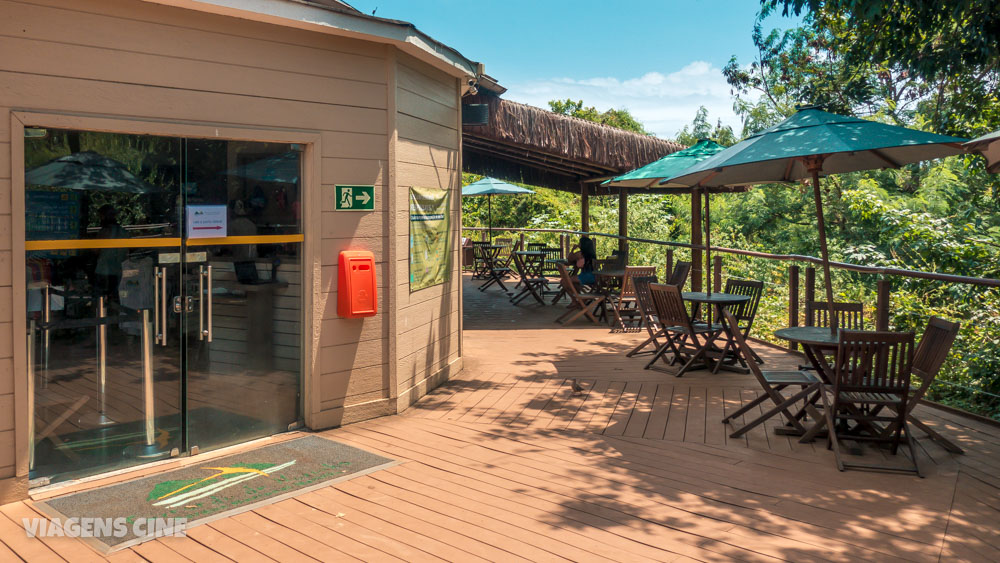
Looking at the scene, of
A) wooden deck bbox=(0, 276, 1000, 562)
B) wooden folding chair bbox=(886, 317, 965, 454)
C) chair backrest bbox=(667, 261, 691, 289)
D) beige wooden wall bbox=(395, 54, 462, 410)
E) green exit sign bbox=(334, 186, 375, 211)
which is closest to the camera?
wooden deck bbox=(0, 276, 1000, 562)

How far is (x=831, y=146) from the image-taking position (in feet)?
14.5

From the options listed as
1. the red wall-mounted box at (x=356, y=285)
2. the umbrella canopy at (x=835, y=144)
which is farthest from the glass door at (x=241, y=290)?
the umbrella canopy at (x=835, y=144)

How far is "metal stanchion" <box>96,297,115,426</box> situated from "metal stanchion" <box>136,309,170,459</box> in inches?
7.9

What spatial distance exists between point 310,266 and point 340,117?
1.01m

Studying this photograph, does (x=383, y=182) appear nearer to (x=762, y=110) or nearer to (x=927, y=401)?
(x=927, y=401)

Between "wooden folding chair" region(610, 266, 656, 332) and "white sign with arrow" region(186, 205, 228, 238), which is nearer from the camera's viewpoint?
"white sign with arrow" region(186, 205, 228, 238)

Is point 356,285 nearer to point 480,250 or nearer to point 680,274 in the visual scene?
point 680,274

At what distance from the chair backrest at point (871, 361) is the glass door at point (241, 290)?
337 centimetres

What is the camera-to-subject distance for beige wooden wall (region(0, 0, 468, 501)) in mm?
3746

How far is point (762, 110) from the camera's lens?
2316 cm

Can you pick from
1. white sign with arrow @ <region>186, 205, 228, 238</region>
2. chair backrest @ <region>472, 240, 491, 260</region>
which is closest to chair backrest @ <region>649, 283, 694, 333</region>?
white sign with arrow @ <region>186, 205, 228, 238</region>

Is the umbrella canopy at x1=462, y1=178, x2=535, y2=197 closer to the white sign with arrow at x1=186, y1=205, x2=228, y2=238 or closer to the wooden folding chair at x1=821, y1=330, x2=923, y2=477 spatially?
the white sign with arrow at x1=186, y1=205, x2=228, y2=238

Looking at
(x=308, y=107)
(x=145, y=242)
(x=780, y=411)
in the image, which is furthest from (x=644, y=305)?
(x=145, y=242)

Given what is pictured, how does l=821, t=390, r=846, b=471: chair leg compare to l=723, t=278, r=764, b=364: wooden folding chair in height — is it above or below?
below
